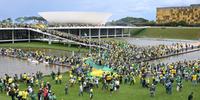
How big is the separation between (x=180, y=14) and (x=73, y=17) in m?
43.3

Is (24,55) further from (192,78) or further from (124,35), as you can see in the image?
(124,35)

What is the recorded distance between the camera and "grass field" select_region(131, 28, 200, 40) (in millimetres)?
86675

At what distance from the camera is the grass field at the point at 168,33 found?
86.7m

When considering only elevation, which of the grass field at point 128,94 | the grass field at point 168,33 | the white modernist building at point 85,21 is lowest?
the grass field at point 128,94

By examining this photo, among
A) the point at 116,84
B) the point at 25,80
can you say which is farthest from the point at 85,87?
the point at 25,80

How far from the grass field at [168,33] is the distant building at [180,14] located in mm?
20602

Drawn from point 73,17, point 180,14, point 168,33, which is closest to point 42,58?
point 73,17

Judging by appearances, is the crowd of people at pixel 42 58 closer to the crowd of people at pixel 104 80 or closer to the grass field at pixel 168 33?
the crowd of people at pixel 104 80

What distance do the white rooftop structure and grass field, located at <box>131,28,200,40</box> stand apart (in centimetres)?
1262

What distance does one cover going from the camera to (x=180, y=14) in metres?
118

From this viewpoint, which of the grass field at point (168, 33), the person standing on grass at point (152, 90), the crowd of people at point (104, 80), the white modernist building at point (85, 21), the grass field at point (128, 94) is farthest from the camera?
the grass field at point (168, 33)

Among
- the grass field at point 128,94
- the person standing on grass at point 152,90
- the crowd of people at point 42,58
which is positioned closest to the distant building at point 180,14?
the crowd of people at point 42,58

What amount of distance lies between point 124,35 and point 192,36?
17.9 m

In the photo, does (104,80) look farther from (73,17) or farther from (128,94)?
(73,17)
